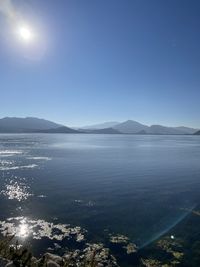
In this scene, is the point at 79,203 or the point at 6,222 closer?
the point at 6,222

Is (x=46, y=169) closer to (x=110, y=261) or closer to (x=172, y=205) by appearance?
(x=172, y=205)

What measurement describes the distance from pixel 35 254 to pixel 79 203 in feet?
50.8

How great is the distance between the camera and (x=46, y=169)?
70.1m

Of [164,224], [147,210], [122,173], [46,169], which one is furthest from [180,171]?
[164,224]

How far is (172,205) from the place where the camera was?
1555 inches

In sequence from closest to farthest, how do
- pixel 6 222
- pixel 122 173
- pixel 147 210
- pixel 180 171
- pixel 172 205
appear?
pixel 6 222
pixel 147 210
pixel 172 205
pixel 122 173
pixel 180 171

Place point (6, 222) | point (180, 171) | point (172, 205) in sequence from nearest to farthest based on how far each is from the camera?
point (6, 222) → point (172, 205) → point (180, 171)

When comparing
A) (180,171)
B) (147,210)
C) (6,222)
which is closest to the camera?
(6,222)

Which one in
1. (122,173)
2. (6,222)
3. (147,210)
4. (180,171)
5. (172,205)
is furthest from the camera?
(180,171)

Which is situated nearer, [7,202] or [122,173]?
[7,202]

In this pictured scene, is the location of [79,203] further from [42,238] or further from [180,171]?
[180,171]

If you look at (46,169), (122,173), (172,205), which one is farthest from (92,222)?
(46,169)

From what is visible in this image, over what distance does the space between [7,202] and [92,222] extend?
13020mm

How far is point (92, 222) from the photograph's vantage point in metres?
31.9
